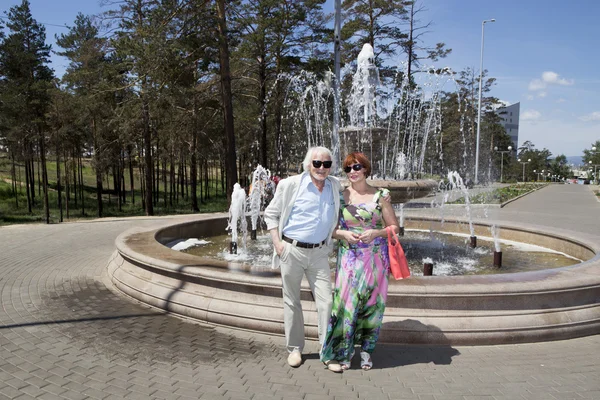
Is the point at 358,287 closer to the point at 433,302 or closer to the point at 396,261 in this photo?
the point at 396,261

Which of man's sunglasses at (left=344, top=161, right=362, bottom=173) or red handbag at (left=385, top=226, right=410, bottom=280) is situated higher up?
man's sunglasses at (left=344, top=161, right=362, bottom=173)

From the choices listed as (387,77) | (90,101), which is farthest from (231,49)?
(387,77)

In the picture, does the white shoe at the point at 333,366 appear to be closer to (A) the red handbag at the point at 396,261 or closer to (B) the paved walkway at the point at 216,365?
(B) the paved walkway at the point at 216,365

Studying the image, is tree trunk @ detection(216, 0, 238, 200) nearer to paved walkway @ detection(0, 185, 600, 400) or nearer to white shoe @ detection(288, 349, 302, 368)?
paved walkway @ detection(0, 185, 600, 400)

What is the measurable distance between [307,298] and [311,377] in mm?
1077

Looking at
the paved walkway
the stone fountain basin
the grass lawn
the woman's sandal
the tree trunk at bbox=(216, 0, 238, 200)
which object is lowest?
the grass lawn

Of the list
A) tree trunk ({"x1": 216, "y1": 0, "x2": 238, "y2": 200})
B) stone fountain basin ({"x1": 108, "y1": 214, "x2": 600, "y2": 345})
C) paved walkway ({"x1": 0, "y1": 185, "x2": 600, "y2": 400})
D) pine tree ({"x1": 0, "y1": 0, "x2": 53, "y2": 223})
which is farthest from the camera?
pine tree ({"x1": 0, "y1": 0, "x2": 53, "y2": 223})

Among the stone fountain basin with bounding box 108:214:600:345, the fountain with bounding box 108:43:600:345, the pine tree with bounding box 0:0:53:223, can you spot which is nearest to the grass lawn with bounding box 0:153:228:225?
the pine tree with bounding box 0:0:53:223

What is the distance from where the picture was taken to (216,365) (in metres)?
3.73

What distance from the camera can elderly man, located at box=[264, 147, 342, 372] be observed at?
3496 mm

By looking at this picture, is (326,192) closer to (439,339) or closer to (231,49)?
(439,339)

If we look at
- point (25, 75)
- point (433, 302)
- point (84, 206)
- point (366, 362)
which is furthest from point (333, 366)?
point (84, 206)

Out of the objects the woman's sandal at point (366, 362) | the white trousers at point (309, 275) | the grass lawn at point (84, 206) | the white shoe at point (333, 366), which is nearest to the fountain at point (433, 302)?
the woman's sandal at point (366, 362)

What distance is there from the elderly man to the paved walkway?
1.66ft
